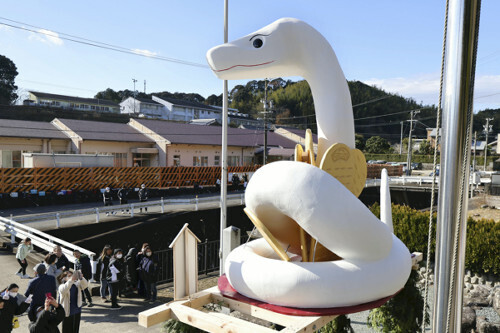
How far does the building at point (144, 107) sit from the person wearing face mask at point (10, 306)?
2235 inches

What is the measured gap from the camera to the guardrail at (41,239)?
9.73 metres

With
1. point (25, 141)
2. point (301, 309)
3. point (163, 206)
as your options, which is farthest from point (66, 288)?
point (25, 141)

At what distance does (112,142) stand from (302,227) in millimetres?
28404

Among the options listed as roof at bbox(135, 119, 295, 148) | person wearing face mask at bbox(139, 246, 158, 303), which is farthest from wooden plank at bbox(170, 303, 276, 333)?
roof at bbox(135, 119, 295, 148)

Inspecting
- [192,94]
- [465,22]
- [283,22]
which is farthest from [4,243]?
[192,94]

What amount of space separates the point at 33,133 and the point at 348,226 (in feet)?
94.8

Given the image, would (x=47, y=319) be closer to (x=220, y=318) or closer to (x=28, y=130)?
(x=220, y=318)

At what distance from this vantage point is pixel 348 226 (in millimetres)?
3893

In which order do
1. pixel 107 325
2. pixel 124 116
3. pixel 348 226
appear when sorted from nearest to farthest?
pixel 348 226
pixel 107 325
pixel 124 116

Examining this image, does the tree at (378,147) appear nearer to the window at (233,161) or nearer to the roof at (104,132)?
the window at (233,161)

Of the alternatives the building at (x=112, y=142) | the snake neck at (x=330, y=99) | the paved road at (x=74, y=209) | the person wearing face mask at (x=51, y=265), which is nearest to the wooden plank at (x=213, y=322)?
the snake neck at (x=330, y=99)

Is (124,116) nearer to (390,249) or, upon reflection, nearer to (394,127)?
(390,249)

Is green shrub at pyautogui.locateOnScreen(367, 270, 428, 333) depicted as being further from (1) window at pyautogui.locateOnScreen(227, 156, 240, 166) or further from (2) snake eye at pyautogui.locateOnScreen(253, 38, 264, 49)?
(1) window at pyautogui.locateOnScreen(227, 156, 240, 166)

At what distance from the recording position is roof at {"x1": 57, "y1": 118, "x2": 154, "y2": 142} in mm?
28547
